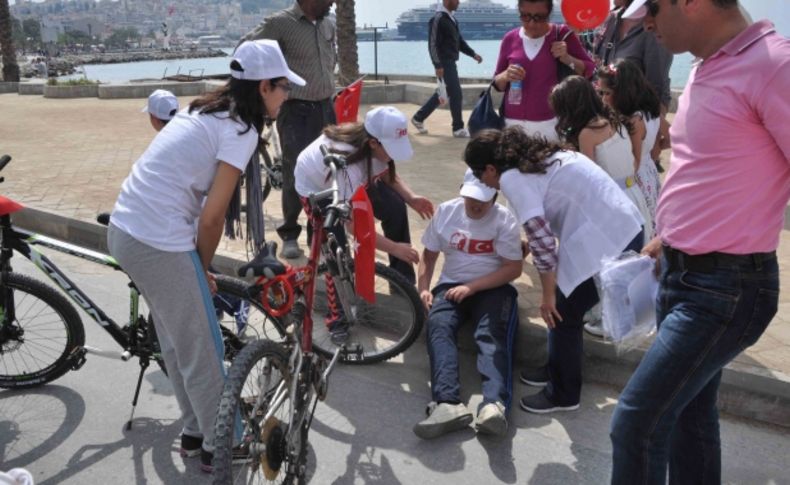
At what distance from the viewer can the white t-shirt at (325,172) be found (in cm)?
369

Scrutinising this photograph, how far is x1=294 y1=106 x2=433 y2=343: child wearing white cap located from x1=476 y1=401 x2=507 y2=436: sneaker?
1012 millimetres

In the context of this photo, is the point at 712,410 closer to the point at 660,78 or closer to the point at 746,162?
the point at 746,162

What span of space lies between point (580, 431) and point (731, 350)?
1.44 meters

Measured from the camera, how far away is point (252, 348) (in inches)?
94.0

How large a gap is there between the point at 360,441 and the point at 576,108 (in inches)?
81.0

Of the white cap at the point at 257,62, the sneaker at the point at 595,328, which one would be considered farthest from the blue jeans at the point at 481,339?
the white cap at the point at 257,62

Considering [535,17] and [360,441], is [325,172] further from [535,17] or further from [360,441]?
[535,17]

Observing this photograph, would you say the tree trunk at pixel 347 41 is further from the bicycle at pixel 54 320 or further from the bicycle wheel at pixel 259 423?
the bicycle wheel at pixel 259 423

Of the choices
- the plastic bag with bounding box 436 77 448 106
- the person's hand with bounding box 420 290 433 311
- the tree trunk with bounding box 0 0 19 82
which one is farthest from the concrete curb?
the tree trunk with bounding box 0 0 19 82

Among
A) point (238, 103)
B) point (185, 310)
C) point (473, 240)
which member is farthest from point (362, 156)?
point (185, 310)

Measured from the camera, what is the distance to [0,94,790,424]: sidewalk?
12.0 feet

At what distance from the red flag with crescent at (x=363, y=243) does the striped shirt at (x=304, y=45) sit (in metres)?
2.16

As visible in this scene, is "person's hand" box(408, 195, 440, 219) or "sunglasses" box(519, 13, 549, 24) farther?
"sunglasses" box(519, 13, 549, 24)

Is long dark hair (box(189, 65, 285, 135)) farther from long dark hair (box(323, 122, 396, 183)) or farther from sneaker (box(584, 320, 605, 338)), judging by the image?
sneaker (box(584, 320, 605, 338))
